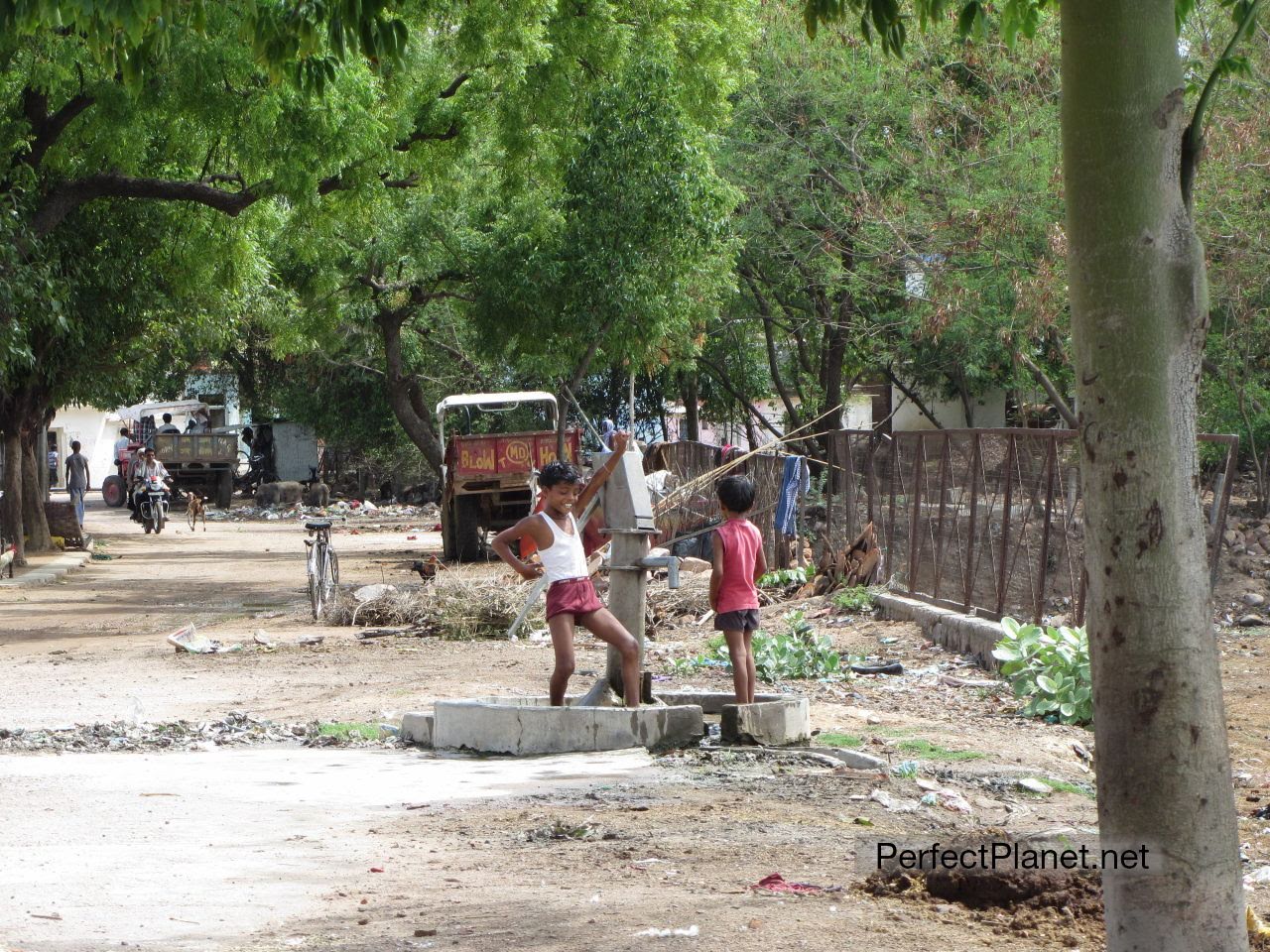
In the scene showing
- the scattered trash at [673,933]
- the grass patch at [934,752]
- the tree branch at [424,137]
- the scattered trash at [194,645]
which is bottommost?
the grass patch at [934,752]

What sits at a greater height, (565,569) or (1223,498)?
(1223,498)

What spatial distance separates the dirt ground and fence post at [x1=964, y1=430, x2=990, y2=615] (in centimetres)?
67

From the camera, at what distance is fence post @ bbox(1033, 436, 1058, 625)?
1145 cm

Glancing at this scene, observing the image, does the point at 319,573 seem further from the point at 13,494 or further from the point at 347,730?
the point at 13,494

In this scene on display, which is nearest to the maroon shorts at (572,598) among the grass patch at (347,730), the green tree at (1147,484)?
the grass patch at (347,730)

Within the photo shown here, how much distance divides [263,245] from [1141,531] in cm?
1962

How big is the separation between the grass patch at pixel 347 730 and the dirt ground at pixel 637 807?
0.44 metres

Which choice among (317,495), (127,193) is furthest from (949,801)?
(317,495)

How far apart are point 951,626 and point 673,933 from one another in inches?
347

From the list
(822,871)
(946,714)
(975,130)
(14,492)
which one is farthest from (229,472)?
(822,871)

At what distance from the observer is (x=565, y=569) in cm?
838

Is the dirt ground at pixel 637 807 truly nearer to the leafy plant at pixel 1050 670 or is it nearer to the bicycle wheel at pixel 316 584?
the leafy plant at pixel 1050 670

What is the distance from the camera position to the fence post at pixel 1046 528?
451 inches

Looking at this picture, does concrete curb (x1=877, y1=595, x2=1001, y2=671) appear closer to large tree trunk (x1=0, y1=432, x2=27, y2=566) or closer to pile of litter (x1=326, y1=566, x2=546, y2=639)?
pile of litter (x1=326, y1=566, x2=546, y2=639)
